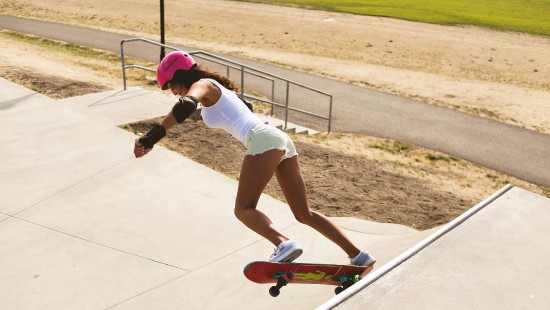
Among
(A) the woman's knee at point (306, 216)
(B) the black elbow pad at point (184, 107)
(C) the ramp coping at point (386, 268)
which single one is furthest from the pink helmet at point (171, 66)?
(C) the ramp coping at point (386, 268)

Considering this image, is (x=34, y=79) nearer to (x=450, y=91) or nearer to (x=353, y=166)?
(x=353, y=166)

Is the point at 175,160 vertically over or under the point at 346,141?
over

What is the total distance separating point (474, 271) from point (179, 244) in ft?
10.3

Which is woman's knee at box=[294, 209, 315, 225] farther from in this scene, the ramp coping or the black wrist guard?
the black wrist guard

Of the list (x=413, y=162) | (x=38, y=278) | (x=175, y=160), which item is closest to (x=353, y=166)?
(x=413, y=162)

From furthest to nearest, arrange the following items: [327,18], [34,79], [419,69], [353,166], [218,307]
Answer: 1. [327,18]
2. [419,69]
3. [34,79]
4. [353,166]
5. [218,307]

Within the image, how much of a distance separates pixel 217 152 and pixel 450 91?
511 inches

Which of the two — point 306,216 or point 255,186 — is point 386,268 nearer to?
point 306,216

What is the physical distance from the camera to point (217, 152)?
9.03 meters

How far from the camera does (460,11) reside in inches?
1638

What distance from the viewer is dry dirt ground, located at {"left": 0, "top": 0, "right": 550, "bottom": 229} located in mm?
8875

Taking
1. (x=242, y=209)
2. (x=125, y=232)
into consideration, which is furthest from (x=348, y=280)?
(x=125, y=232)

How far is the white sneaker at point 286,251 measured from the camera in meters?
3.82

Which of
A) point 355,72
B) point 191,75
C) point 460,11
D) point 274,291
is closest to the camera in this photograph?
point 191,75
